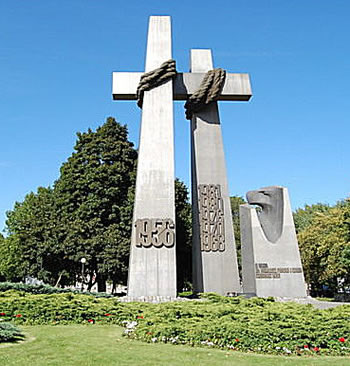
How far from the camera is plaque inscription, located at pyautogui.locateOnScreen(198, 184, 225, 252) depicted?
1507cm

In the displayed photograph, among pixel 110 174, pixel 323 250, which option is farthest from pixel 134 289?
pixel 323 250

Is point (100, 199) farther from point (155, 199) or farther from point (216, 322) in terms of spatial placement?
point (216, 322)

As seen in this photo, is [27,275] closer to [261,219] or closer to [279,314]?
[261,219]

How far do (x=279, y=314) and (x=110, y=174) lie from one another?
17.9 m

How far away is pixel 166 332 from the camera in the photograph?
7383 mm

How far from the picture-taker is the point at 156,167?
14.9 meters

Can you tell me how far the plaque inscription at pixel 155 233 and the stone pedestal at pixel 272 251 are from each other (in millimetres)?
2694

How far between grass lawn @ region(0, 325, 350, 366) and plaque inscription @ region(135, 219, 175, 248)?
644cm

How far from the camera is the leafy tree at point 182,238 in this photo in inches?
951

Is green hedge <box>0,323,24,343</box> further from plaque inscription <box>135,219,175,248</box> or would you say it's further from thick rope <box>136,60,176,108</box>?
thick rope <box>136,60,176,108</box>

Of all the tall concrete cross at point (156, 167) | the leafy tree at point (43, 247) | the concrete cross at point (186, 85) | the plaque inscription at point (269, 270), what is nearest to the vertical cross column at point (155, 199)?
the tall concrete cross at point (156, 167)

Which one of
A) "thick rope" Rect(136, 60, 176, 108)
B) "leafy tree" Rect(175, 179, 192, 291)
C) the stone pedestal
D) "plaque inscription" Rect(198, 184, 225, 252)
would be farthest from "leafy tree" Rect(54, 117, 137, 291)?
the stone pedestal

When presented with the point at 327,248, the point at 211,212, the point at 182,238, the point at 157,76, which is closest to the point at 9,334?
the point at 211,212

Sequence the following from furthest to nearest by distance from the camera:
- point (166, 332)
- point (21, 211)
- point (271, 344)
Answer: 1. point (21, 211)
2. point (166, 332)
3. point (271, 344)
